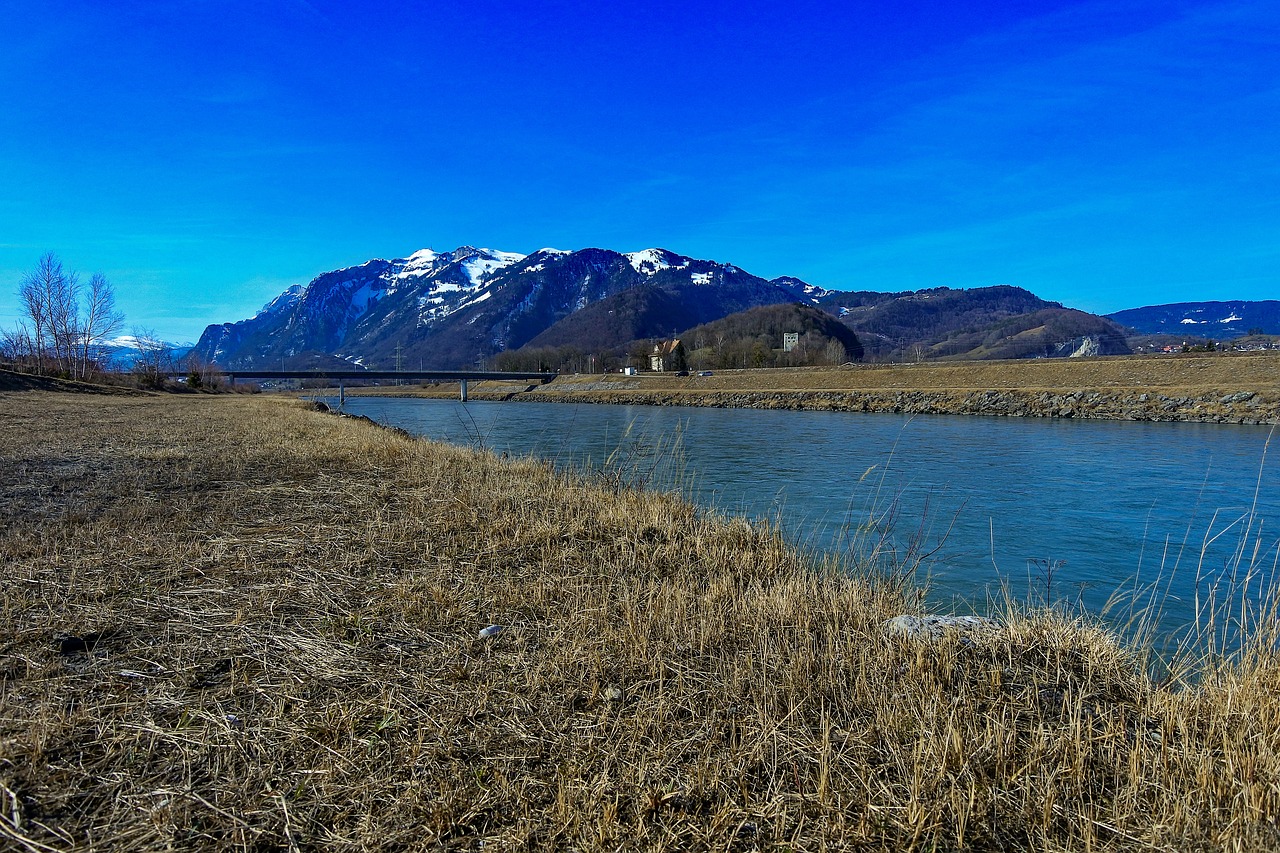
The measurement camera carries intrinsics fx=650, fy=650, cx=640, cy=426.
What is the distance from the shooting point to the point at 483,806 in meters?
2.50

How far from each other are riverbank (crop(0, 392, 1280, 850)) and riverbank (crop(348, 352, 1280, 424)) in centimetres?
2228

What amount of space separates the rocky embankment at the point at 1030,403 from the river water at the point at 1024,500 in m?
5.12

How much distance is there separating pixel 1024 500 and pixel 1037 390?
39.1 m

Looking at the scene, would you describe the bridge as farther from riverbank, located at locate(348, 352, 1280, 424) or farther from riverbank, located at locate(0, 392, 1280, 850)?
riverbank, located at locate(0, 392, 1280, 850)

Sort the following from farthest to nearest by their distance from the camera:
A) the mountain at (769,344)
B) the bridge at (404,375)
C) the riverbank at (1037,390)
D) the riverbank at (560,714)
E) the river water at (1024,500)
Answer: the mountain at (769,344) → the bridge at (404,375) → the riverbank at (1037,390) → the river water at (1024,500) → the riverbank at (560,714)

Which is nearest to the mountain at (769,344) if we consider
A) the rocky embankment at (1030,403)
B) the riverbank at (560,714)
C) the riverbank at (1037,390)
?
the riverbank at (1037,390)

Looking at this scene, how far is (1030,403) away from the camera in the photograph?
43.7 meters

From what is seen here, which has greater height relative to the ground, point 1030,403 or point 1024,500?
point 1030,403

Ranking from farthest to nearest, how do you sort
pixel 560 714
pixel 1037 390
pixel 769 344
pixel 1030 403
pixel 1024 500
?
pixel 769 344
pixel 1037 390
pixel 1030 403
pixel 1024 500
pixel 560 714

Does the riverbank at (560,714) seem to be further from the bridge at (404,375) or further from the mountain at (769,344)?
the mountain at (769,344)

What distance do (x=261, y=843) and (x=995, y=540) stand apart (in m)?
10.5

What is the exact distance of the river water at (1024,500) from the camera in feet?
26.1

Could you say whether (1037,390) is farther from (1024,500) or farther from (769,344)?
(769,344)

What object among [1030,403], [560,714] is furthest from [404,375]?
[560,714]
